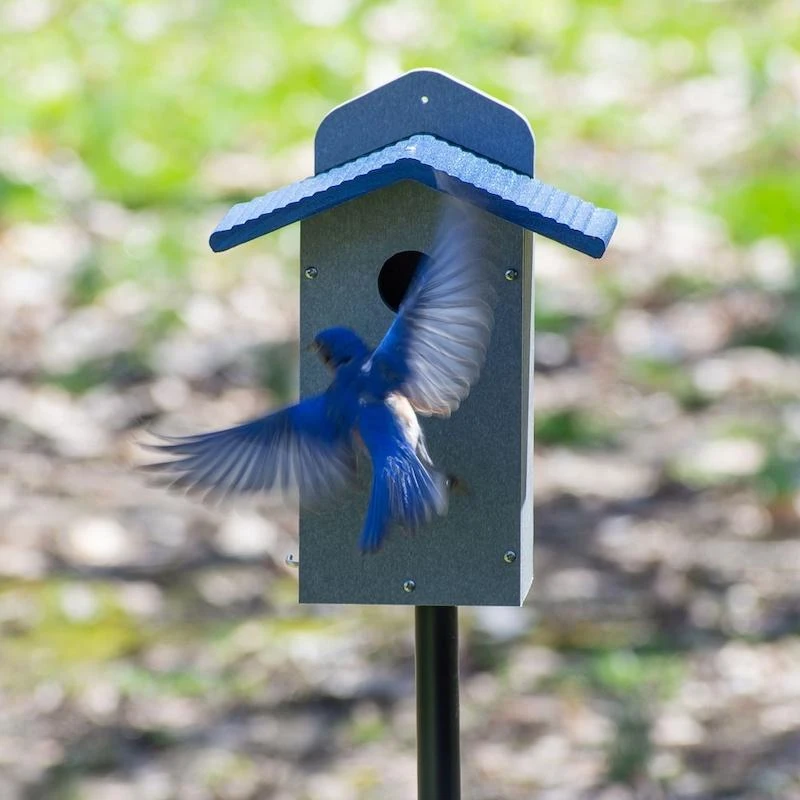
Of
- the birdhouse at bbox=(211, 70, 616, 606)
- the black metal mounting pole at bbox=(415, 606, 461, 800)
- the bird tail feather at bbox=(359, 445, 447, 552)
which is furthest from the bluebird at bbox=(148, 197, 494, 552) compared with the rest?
the black metal mounting pole at bbox=(415, 606, 461, 800)

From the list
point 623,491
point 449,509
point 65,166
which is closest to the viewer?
point 449,509

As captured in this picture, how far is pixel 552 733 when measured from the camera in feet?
13.6

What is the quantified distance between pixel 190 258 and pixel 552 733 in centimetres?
360

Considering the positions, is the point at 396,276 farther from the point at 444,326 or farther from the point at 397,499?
the point at 397,499

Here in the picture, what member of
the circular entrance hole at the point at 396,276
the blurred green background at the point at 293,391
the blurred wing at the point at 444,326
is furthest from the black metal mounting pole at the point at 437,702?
the blurred green background at the point at 293,391

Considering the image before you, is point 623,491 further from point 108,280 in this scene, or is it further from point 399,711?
point 108,280

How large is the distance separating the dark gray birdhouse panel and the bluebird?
0.12 m

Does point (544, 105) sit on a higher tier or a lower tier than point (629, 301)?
higher

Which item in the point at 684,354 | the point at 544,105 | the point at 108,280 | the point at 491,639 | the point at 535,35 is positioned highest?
the point at 535,35

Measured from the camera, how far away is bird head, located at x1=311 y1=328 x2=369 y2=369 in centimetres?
245

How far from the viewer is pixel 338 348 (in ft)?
8.05

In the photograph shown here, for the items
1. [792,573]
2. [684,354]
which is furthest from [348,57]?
[792,573]

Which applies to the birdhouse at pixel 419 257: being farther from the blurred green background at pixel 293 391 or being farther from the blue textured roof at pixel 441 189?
the blurred green background at pixel 293 391

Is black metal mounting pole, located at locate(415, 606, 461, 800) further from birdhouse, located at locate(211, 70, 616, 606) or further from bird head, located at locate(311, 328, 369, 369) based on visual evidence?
bird head, located at locate(311, 328, 369, 369)
